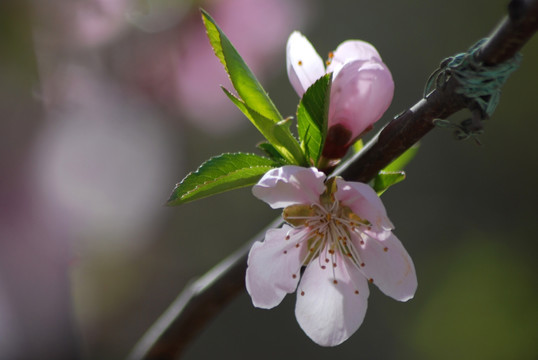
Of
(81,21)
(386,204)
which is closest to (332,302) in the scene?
(81,21)

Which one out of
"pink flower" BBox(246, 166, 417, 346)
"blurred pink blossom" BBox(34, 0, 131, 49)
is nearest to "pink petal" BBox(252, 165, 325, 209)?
"pink flower" BBox(246, 166, 417, 346)

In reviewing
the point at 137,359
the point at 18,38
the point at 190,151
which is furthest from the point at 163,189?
the point at 137,359

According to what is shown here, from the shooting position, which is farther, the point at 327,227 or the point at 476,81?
the point at 327,227

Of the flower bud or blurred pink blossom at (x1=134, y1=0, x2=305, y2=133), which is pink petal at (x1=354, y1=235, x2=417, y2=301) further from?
blurred pink blossom at (x1=134, y1=0, x2=305, y2=133)

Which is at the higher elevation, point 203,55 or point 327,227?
point 203,55

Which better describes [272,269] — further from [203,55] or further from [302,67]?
[203,55]

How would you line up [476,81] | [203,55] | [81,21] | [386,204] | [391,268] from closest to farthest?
1. [476,81]
2. [391,268]
3. [81,21]
4. [203,55]
5. [386,204]
